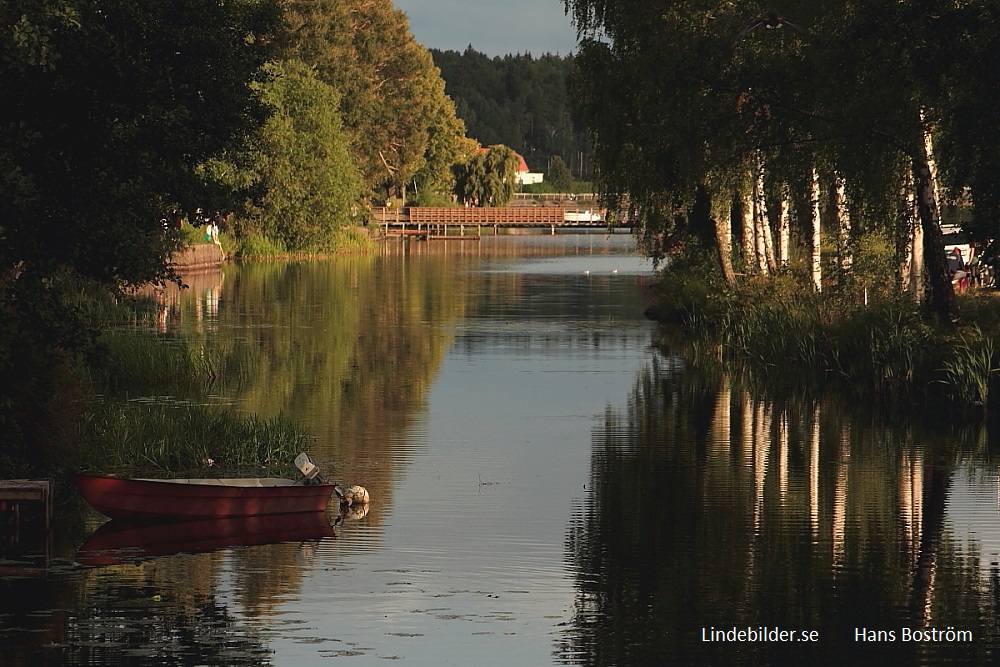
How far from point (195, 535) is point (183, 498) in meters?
0.45

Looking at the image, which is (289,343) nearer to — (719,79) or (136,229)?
(719,79)

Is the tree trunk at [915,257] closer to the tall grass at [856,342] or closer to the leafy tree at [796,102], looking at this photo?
the leafy tree at [796,102]

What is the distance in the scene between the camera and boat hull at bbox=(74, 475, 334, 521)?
58.5 feet

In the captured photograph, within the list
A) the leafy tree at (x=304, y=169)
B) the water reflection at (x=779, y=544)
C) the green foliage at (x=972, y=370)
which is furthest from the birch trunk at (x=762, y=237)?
the leafy tree at (x=304, y=169)

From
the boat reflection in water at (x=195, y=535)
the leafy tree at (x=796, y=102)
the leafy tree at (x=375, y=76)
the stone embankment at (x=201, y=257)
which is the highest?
the leafy tree at (x=375, y=76)

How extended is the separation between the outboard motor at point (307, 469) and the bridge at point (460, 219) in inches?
4333

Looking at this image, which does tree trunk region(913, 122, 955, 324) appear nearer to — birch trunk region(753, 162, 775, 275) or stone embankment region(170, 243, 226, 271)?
birch trunk region(753, 162, 775, 275)

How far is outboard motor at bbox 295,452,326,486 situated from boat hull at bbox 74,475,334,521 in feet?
0.53

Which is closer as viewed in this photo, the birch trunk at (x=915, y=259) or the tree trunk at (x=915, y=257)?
the tree trunk at (x=915, y=257)

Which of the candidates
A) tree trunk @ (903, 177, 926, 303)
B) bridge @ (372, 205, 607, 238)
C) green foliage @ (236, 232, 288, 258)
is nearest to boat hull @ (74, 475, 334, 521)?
tree trunk @ (903, 177, 926, 303)

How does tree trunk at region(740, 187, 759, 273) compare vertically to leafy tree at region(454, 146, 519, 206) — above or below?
below

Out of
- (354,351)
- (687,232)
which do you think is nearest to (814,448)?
(354,351)

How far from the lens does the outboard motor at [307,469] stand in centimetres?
1831

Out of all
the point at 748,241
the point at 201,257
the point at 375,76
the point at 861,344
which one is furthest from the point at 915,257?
the point at 375,76
